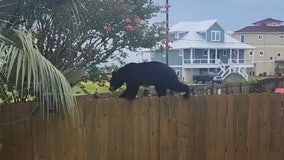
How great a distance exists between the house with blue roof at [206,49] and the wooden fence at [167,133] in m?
25.0

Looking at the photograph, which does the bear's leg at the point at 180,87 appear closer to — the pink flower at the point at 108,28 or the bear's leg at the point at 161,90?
the bear's leg at the point at 161,90

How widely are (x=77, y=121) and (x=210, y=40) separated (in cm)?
2895

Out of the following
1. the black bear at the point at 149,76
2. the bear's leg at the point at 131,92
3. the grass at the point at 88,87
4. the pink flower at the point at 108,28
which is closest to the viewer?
the bear's leg at the point at 131,92

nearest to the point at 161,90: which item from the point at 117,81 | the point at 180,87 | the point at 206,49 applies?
the point at 180,87

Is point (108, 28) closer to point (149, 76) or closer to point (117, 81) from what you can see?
point (117, 81)

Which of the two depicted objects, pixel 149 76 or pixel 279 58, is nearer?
pixel 149 76

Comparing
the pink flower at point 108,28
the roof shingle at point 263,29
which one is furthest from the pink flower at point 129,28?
the roof shingle at point 263,29

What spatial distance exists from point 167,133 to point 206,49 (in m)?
27.9

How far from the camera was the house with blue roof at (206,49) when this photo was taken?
30.5m

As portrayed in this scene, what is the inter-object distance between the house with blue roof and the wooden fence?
25016 mm

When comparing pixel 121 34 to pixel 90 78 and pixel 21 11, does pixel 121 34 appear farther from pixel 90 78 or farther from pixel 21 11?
pixel 21 11

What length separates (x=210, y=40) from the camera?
3291 centimetres

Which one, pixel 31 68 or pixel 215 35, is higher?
pixel 215 35

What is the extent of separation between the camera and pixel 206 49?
32.3 meters
